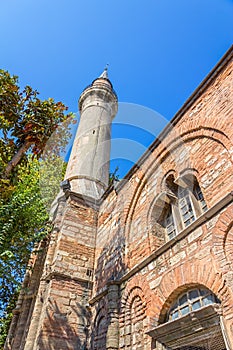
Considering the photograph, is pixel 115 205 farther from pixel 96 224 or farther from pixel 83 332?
pixel 83 332

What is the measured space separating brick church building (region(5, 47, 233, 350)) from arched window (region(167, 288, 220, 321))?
14 millimetres

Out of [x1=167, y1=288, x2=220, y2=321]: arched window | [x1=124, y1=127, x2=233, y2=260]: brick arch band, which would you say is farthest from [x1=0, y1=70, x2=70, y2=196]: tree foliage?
[x1=167, y1=288, x2=220, y2=321]: arched window

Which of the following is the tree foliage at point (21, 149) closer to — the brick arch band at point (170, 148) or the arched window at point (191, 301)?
the brick arch band at point (170, 148)

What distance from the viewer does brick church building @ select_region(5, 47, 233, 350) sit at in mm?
3691

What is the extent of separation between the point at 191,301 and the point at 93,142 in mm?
8843

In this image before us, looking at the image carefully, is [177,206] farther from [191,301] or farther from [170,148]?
[191,301]

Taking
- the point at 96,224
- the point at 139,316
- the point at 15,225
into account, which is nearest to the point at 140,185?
the point at 96,224

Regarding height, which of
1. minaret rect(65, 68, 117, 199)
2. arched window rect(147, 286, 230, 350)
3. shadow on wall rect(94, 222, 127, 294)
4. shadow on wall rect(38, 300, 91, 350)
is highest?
minaret rect(65, 68, 117, 199)

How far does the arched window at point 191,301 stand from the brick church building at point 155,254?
0.01 metres

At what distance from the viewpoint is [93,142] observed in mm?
11805

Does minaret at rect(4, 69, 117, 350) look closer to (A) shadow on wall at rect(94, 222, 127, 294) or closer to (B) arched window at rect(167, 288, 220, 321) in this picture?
(A) shadow on wall at rect(94, 222, 127, 294)

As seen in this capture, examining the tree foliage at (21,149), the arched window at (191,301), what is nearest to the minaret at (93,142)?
the tree foliage at (21,149)

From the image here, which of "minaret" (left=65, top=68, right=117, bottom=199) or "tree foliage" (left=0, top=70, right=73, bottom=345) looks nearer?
"tree foliage" (left=0, top=70, right=73, bottom=345)

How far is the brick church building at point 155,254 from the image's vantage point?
145 inches
